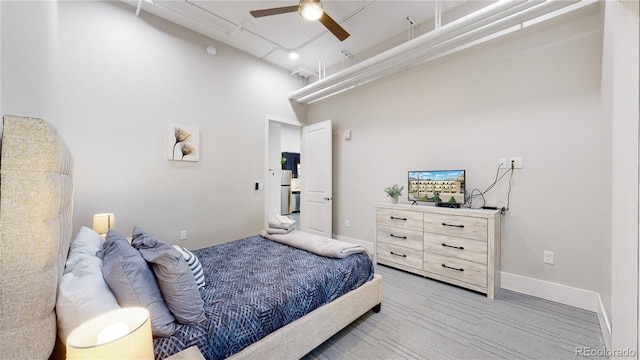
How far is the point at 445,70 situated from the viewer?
3162 millimetres

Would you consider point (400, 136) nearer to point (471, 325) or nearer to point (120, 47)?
point (471, 325)

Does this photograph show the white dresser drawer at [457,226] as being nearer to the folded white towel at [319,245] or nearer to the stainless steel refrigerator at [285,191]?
the folded white towel at [319,245]

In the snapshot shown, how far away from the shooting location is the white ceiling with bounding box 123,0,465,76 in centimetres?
292

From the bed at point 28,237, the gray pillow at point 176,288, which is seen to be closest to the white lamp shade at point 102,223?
the gray pillow at point 176,288

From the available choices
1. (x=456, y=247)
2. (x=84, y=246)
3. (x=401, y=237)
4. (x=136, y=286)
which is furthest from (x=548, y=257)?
(x=84, y=246)

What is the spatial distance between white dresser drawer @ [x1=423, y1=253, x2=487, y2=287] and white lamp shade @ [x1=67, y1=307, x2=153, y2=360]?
2.80 metres

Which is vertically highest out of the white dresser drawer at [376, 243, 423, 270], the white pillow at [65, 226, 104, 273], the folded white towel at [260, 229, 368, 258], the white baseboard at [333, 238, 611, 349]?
the white pillow at [65, 226, 104, 273]

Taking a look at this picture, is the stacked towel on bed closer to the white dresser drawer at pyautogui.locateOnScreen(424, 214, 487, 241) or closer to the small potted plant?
the small potted plant

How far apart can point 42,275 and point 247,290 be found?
3.16 ft

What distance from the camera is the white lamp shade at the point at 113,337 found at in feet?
2.38

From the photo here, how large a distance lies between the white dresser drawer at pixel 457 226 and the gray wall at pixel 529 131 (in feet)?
1.37

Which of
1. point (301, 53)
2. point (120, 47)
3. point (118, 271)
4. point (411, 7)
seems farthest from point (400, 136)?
point (120, 47)

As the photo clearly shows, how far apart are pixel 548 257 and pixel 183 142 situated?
4.40 meters

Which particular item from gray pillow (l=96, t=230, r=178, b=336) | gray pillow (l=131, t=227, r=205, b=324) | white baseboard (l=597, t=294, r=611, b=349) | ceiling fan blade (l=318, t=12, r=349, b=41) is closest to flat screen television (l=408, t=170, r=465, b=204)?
white baseboard (l=597, t=294, r=611, b=349)
